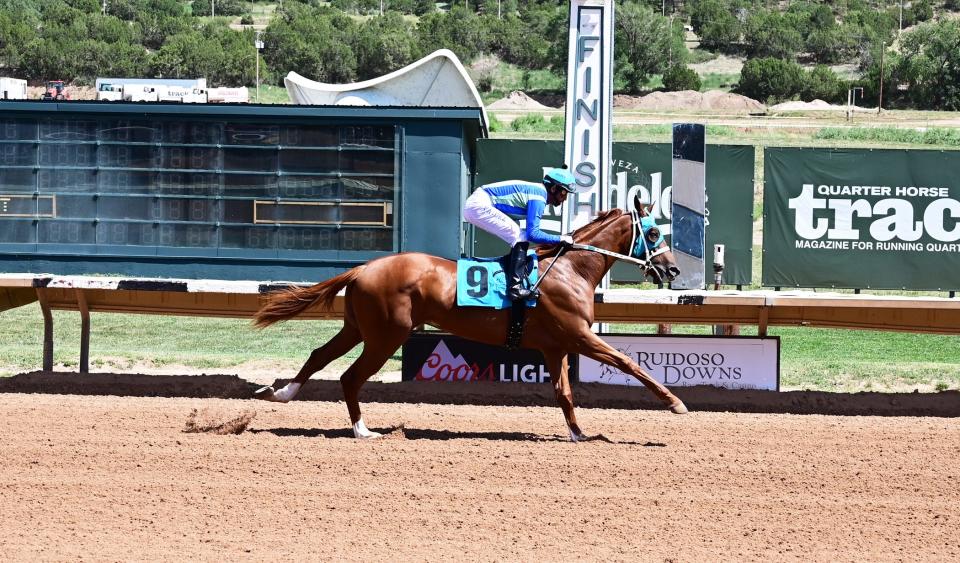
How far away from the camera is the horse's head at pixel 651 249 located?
9.97m

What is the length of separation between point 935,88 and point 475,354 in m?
55.5

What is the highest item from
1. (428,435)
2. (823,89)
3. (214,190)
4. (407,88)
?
(823,89)

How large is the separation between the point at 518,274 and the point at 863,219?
21.4ft

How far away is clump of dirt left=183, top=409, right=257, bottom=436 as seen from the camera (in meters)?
9.70

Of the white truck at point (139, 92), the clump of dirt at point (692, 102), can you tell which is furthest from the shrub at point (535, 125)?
the white truck at point (139, 92)

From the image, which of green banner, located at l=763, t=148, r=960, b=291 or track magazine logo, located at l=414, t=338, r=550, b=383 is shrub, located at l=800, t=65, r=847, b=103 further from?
track magazine logo, located at l=414, t=338, r=550, b=383

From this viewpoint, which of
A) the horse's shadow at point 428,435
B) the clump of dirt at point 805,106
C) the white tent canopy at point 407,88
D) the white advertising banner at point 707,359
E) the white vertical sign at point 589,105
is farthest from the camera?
the clump of dirt at point 805,106

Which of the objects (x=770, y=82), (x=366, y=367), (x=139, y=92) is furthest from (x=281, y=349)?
(x=770, y=82)

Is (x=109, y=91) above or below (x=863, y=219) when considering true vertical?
above

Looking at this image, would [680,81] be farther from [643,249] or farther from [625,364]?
[625,364]

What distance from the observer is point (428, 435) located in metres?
9.76

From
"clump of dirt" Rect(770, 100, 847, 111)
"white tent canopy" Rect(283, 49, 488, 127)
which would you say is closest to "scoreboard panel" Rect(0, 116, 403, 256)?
"white tent canopy" Rect(283, 49, 488, 127)

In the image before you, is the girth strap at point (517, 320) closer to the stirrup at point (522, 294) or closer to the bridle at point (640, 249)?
the stirrup at point (522, 294)

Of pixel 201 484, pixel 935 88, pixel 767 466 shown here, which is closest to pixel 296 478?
pixel 201 484
